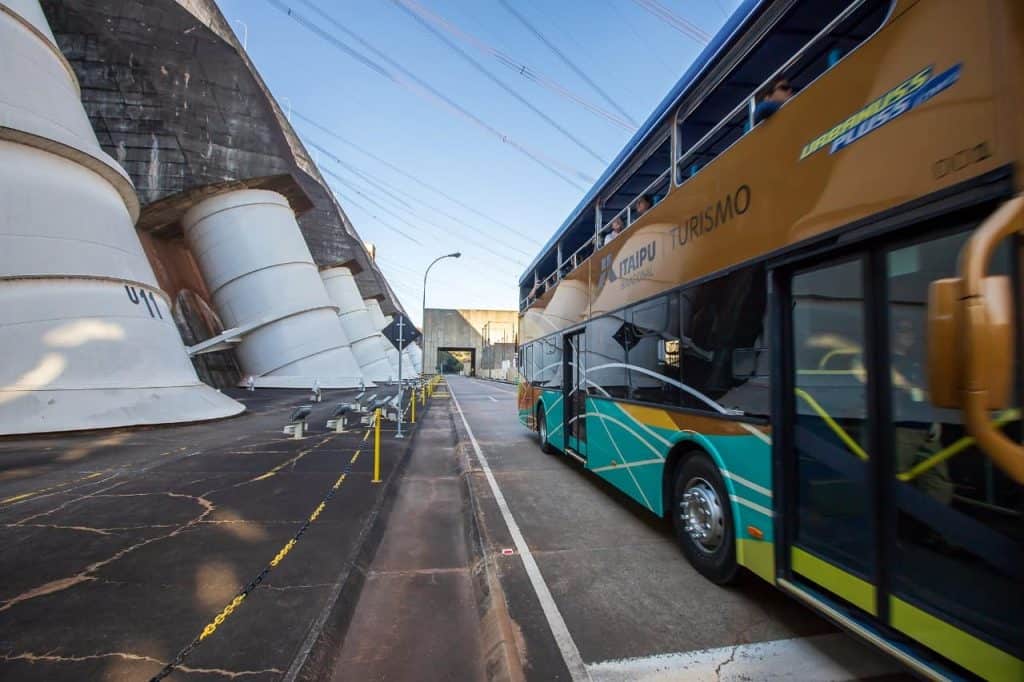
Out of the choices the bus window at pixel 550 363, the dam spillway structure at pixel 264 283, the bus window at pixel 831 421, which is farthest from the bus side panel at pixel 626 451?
the dam spillway structure at pixel 264 283

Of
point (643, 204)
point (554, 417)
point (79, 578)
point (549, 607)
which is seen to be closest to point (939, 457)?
point (549, 607)

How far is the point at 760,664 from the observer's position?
280cm

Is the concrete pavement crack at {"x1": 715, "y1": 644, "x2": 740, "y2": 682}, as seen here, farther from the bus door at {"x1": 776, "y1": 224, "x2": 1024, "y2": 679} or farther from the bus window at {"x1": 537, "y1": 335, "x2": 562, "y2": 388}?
the bus window at {"x1": 537, "y1": 335, "x2": 562, "y2": 388}

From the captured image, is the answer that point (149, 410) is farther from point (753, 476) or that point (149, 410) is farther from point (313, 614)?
point (753, 476)

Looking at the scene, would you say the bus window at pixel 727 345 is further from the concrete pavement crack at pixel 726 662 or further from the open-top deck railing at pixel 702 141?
the concrete pavement crack at pixel 726 662

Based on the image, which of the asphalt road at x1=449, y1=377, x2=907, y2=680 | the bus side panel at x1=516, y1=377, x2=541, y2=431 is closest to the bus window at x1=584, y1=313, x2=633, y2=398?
the asphalt road at x1=449, y1=377, x2=907, y2=680

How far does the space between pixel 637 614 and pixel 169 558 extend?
4.06 m

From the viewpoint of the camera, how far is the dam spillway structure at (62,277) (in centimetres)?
1088

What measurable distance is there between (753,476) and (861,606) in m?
0.93

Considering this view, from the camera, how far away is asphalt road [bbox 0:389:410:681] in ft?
8.95

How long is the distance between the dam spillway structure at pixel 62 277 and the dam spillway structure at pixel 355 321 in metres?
34.4

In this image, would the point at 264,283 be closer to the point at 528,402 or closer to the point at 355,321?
the point at 528,402

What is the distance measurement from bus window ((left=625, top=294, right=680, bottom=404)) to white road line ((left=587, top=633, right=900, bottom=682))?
2000 millimetres

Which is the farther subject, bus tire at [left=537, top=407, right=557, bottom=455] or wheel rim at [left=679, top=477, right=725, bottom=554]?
bus tire at [left=537, top=407, right=557, bottom=455]
